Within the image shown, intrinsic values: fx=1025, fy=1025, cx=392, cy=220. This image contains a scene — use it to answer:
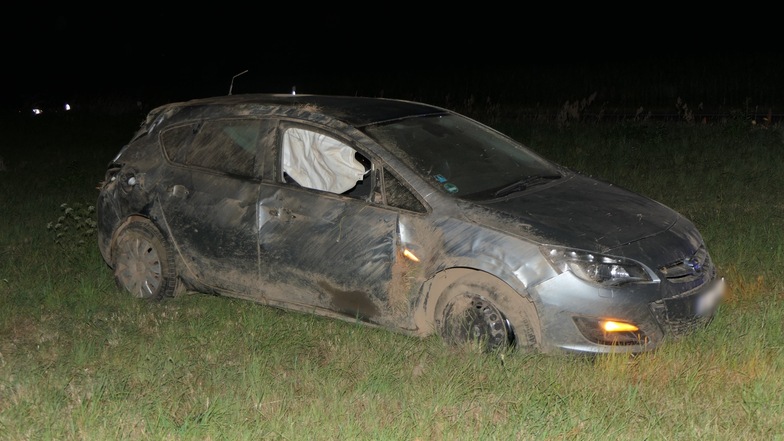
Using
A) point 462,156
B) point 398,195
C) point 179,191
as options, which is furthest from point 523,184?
point 179,191

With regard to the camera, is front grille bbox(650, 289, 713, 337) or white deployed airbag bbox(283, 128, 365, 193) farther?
white deployed airbag bbox(283, 128, 365, 193)

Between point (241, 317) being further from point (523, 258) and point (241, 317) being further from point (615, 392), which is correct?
point (615, 392)

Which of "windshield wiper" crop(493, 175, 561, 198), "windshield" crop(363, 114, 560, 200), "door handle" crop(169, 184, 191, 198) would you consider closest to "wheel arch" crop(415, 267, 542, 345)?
"windshield" crop(363, 114, 560, 200)

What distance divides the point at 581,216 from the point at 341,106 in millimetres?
1879

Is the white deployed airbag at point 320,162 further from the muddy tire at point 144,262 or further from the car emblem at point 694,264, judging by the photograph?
the car emblem at point 694,264

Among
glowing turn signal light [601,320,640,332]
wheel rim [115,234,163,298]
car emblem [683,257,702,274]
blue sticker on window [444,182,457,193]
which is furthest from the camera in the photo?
wheel rim [115,234,163,298]

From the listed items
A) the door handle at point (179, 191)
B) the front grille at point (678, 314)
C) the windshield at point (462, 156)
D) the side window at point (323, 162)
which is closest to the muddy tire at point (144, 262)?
the door handle at point (179, 191)

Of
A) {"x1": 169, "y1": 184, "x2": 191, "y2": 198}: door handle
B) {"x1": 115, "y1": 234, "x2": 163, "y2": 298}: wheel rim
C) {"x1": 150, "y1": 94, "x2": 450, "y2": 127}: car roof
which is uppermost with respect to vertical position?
{"x1": 150, "y1": 94, "x2": 450, "y2": 127}: car roof

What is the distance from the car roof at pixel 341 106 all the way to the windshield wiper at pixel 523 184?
0.91 meters

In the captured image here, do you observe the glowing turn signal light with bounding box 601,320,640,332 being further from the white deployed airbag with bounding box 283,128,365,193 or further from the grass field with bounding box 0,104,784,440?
the white deployed airbag with bounding box 283,128,365,193

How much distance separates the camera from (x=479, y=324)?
5793 mm

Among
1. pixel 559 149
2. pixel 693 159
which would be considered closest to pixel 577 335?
pixel 693 159

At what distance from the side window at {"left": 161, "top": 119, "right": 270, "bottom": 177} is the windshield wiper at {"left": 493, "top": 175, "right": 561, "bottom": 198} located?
5.45 ft

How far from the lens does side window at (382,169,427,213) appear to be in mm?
6035
